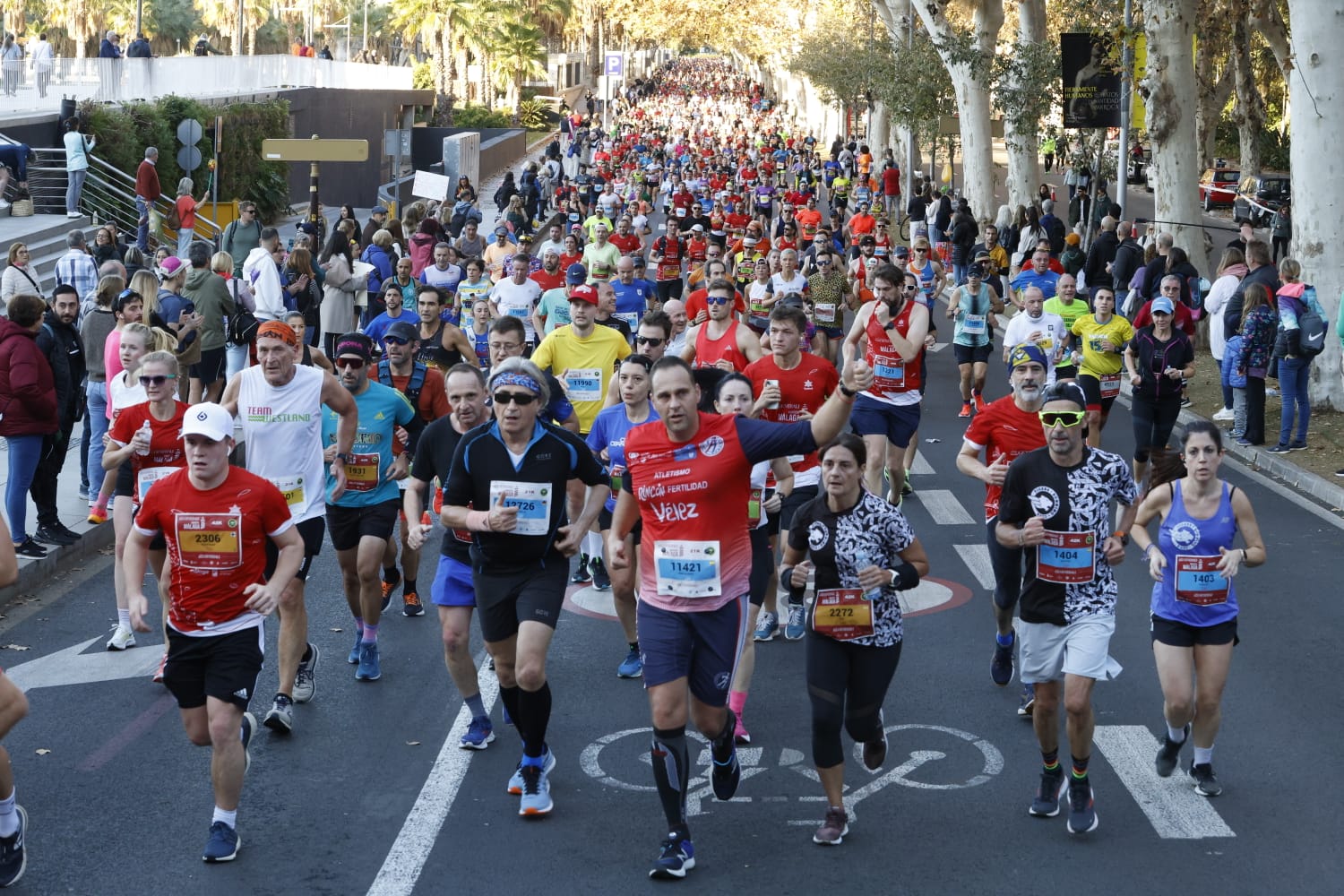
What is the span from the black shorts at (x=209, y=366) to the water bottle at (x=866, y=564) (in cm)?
1019

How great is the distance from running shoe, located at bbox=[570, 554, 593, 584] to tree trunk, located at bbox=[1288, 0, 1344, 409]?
398 inches

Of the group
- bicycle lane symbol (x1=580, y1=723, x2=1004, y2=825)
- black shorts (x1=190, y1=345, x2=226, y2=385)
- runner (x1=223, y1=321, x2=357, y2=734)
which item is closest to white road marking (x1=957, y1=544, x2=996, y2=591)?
bicycle lane symbol (x1=580, y1=723, x2=1004, y2=825)

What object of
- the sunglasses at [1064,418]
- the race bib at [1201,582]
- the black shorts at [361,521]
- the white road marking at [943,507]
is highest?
the sunglasses at [1064,418]

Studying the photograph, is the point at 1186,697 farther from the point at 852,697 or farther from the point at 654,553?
the point at 654,553

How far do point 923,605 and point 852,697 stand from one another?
3.99 meters

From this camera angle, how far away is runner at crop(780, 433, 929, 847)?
6887 mm

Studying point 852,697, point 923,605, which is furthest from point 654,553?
point 923,605

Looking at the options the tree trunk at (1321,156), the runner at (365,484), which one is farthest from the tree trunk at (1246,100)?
the runner at (365,484)

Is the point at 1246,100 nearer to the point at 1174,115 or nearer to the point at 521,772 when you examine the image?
the point at 1174,115

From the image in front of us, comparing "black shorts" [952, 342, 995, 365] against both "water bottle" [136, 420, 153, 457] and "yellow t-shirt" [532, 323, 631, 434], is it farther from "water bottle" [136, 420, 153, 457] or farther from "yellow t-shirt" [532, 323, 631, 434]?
"water bottle" [136, 420, 153, 457]

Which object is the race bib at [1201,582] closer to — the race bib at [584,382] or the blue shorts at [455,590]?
the blue shorts at [455,590]

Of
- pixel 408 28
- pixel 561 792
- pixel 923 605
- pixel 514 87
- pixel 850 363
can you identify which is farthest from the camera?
pixel 514 87

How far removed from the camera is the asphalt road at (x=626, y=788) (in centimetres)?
670

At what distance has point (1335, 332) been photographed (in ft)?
62.3
